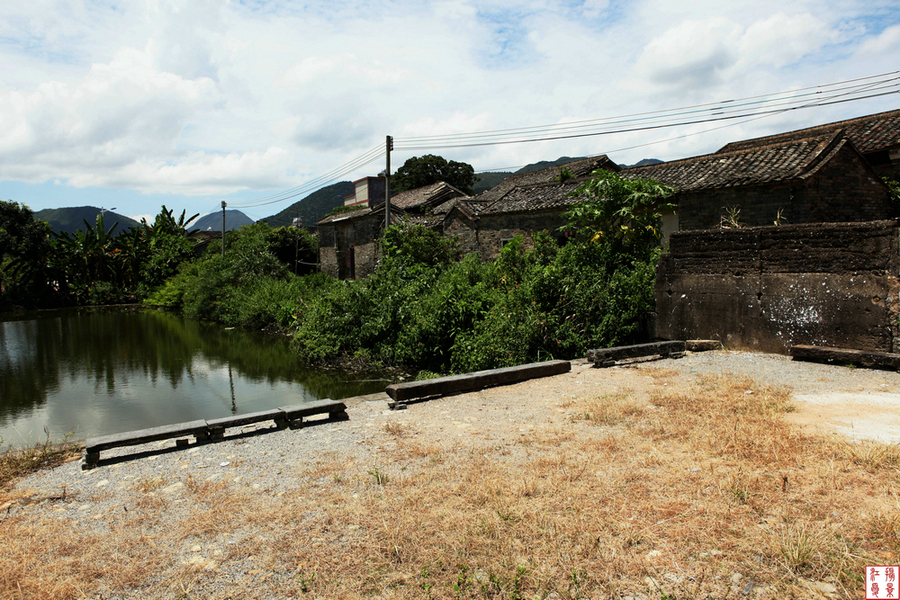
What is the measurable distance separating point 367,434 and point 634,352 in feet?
15.7

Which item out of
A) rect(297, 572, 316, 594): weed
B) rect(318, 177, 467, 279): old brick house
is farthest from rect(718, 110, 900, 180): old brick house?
rect(297, 572, 316, 594): weed

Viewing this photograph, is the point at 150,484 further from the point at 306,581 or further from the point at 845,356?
the point at 845,356

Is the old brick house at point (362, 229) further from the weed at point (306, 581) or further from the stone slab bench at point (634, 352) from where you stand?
the weed at point (306, 581)

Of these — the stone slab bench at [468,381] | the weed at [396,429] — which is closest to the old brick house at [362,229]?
the stone slab bench at [468,381]

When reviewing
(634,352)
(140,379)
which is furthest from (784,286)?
(140,379)

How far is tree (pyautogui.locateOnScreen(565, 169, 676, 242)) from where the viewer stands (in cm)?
1095

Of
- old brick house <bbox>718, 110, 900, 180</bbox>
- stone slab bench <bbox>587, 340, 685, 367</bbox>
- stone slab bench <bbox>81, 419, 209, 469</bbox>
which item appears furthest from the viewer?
old brick house <bbox>718, 110, 900, 180</bbox>

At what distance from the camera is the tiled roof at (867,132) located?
15453 millimetres

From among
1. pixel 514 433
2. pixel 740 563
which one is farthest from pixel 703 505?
pixel 514 433

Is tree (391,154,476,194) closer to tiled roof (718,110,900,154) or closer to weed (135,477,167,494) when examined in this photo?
tiled roof (718,110,900,154)

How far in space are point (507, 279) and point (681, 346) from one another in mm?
4838

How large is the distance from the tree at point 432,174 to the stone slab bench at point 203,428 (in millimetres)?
38075

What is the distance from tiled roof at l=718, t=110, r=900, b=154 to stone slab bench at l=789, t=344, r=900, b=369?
9359mm

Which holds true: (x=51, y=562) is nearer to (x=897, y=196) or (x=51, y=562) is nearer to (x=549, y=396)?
(x=549, y=396)
